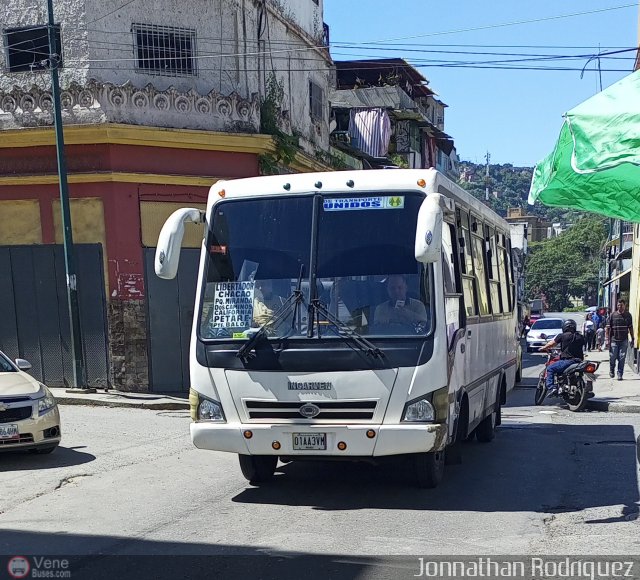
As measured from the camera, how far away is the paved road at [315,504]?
22.9 ft

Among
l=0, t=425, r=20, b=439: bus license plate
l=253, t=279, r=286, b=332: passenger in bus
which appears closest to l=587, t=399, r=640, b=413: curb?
l=253, t=279, r=286, b=332: passenger in bus

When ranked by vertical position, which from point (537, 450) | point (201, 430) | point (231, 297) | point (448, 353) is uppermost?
point (231, 297)

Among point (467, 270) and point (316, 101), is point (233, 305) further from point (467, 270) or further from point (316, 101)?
point (316, 101)

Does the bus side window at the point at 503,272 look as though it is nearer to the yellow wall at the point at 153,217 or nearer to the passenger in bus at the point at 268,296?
the passenger in bus at the point at 268,296

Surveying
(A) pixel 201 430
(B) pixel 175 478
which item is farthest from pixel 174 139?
(A) pixel 201 430

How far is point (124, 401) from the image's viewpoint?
16359 millimetres

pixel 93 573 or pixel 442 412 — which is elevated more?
pixel 442 412

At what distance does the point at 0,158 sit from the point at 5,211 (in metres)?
1.03

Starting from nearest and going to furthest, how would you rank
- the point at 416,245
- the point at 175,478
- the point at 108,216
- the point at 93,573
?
1. the point at 93,573
2. the point at 416,245
3. the point at 175,478
4. the point at 108,216

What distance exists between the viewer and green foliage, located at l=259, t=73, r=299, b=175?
1922 centimetres

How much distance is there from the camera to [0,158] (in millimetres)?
17812

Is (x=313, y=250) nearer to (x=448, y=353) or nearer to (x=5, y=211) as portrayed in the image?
(x=448, y=353)

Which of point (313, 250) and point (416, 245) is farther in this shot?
point (313, 250)

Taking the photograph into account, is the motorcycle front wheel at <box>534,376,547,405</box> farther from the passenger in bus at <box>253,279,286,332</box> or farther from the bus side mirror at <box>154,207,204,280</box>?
the bus side mirror at <box>154,207,204,280</box>
